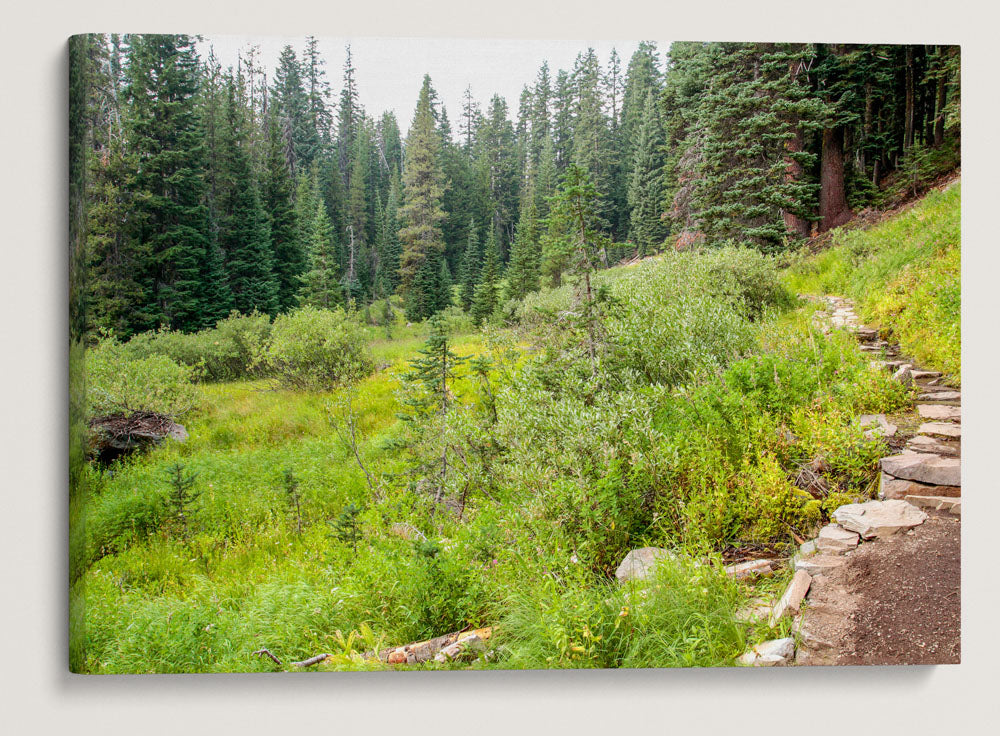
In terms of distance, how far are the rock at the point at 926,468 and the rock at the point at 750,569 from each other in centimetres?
102

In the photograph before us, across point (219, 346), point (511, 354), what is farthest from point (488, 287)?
point (219, 346)

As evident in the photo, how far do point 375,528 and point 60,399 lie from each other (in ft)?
7.32

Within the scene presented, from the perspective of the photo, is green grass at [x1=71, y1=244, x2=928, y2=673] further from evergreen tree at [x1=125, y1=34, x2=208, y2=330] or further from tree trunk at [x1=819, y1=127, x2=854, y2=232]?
tree trunk at [x1=819, y1=127, x2=854, y2=232]

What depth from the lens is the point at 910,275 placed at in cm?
460

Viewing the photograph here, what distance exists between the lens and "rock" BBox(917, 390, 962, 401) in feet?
13.8

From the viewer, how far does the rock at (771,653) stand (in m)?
3.46

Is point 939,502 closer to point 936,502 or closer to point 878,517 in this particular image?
point 936,502

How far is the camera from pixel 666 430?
4133mm

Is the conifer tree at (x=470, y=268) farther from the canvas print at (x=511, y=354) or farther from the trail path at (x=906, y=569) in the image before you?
the trail path at (x=906, y=569)

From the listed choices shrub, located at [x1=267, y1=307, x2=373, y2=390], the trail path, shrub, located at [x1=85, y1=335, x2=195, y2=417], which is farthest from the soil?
shrub, located at [x1=85, y1=335, x2=195, y2=417]

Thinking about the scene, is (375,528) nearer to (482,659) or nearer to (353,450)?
(353,450)

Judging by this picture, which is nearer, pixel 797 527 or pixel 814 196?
pixel 797 527

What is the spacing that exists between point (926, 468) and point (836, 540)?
888 millimetres

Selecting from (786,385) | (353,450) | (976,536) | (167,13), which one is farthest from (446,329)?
(976,536)
